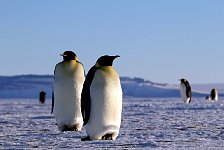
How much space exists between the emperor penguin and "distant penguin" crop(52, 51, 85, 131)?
1.53m

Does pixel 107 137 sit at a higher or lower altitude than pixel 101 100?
lower

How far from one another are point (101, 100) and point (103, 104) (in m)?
0.06

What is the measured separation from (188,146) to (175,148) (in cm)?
26

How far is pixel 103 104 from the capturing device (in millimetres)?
7375

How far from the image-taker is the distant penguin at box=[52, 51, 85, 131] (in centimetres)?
897

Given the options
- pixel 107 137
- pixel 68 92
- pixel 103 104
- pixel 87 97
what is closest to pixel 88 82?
pixel 87 97

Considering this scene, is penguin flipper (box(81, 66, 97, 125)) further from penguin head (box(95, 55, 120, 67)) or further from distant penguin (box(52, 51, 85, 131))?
distant penguin (box(52, 51, 85, 131))

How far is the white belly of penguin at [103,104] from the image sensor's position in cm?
734

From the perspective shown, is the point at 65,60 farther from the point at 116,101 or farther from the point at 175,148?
the point at 175,148

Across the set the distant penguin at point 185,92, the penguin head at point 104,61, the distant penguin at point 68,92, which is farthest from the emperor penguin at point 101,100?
the distant penguin at point 185,92

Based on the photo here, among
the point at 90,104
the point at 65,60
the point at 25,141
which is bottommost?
the point at 25,141

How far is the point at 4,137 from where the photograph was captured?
809cm

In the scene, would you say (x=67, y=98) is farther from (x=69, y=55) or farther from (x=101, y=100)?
(x=101, y=100)

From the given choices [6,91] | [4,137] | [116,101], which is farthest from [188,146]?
[6,91]
